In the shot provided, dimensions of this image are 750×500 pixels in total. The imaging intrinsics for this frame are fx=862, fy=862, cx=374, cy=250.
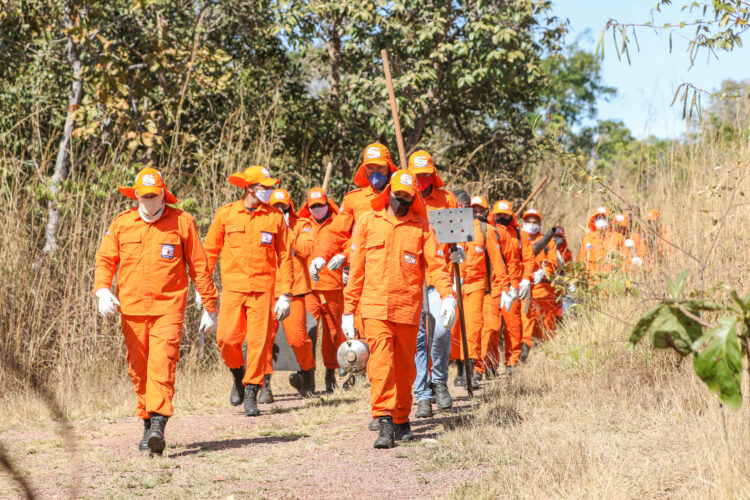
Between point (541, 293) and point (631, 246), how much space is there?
309 cm

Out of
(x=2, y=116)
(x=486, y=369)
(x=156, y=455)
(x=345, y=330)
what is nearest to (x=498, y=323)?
(x=486, y=369)

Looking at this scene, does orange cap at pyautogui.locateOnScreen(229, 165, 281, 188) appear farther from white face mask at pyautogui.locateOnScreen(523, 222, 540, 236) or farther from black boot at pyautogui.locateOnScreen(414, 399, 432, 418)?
white face mask at pyautogui.locateOnScreen(523, 222, 540, 236)

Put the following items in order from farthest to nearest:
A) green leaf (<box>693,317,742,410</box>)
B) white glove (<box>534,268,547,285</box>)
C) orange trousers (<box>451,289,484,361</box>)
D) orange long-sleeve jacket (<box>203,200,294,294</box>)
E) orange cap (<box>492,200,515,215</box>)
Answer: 1. white glove (<box>534,268,547,285</box>)
2. orange cap (<box>492,200,515,215</box>)
3. orange trousers (<box>451,289,484,361</box>)
4. orange long-sleeve jacket (<box>203,200,294,294</box>)
5. green leaf (<box>693,317,742,410</box>)

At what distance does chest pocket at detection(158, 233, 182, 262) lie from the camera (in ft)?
21.7

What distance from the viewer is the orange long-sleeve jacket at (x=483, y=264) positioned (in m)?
9.80

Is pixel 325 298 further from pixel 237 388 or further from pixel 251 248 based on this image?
pixel 251 248

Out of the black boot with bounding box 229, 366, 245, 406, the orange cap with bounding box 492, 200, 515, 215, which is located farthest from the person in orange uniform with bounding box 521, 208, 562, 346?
the black boot with bounding box 229, 366, 245, 406

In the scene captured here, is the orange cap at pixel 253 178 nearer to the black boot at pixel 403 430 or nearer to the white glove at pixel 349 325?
the white glove at pixel 349 325

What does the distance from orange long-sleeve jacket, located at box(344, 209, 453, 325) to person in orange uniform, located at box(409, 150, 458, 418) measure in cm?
60

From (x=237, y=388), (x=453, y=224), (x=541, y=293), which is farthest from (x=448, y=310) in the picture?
(x=541, y=293)

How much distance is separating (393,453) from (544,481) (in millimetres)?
1726

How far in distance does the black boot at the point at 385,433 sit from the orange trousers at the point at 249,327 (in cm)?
212

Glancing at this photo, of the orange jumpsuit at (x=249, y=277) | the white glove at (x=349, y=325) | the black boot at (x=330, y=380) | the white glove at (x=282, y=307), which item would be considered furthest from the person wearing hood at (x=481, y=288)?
the white glove at (x=349, y=325)

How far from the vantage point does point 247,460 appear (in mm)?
6230
